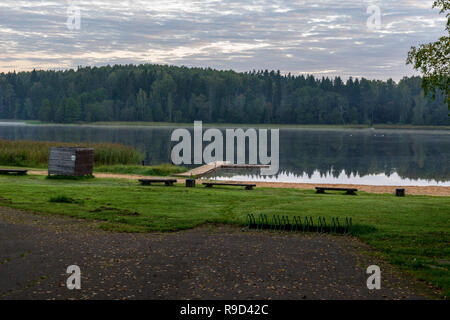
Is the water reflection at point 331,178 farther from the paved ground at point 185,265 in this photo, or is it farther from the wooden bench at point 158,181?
the paved ground at point 185,265

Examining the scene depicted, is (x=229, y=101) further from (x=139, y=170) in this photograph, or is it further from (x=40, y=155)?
(x=139, y=170)

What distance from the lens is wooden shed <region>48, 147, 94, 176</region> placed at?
25219 millimetres

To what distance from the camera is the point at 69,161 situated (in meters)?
25.3

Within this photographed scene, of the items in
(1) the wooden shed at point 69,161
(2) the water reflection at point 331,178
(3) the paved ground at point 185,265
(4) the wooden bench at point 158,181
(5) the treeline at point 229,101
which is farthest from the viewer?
(5) the treeline at point 229,101

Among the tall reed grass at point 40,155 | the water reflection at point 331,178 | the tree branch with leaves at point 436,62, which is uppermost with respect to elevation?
the tree branch with leaves at point 436,62

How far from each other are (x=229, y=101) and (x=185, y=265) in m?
164

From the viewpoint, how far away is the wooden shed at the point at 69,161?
25.2m

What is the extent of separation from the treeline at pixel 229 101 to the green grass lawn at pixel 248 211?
137 metres

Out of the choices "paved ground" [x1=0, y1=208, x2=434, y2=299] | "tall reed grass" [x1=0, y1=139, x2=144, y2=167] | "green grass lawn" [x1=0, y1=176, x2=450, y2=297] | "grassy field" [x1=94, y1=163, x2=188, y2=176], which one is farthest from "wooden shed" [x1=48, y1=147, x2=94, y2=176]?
"paved ground" [x1=0, y1=208, x2=434, y2=299]

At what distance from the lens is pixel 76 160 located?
25.2 metres

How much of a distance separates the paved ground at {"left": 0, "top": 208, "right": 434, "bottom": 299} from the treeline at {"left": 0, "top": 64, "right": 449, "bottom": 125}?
475ft

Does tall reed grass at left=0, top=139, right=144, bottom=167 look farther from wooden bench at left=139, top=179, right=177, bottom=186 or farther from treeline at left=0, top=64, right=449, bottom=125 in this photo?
treeline at left=0, top=64, right=449, bottom=125

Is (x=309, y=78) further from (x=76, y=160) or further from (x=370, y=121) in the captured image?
(x=76, y=160)

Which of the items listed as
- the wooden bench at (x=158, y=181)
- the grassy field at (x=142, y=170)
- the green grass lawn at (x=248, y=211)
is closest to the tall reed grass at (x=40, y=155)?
the grassy field at (x=142, y=170)
